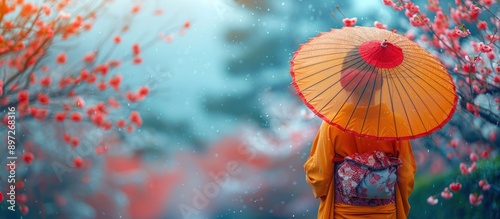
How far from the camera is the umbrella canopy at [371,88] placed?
131 inches

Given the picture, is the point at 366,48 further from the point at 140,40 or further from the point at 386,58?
the point at 140,40

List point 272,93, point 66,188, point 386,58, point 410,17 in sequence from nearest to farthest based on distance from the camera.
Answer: point 386,58, point 66,188, point 272,93, point 410,17

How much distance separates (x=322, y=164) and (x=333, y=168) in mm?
80

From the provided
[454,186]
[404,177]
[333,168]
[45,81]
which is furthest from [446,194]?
[45,81]

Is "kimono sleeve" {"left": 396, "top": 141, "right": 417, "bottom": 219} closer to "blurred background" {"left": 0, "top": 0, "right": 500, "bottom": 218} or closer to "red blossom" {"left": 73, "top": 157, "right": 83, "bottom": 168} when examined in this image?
"blurred background" {"left": 0, "top": 0, "right": 500, "bottom": 218}

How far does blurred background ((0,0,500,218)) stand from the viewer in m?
4.39

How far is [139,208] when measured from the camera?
4.49 metres

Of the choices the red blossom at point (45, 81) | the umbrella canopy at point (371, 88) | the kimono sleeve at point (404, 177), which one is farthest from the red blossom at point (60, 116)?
the kimono sleeve at point (404, 177)

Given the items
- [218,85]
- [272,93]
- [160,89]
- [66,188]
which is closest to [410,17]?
[272,93]

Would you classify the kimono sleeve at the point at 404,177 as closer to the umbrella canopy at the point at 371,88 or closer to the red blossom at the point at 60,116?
the umbrella canopy at the point at 371,88

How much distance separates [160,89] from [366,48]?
1.63 m

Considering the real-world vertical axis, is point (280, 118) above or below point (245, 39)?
below

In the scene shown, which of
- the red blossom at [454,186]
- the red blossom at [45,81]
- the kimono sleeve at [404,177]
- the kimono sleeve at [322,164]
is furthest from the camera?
the red blossom at [454,186]

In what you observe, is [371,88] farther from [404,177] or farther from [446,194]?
[446,194]
